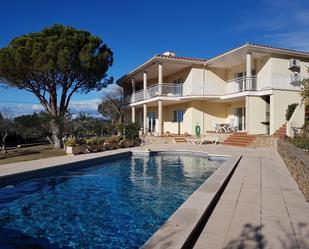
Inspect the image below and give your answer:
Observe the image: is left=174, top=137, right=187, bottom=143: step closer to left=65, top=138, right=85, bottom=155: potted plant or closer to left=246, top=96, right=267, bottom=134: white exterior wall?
left=246, top=96, right=267, bottom=134: white exterior wall

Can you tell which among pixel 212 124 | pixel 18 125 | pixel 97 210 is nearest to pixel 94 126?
pixel 18 125

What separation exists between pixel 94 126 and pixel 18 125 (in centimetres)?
605

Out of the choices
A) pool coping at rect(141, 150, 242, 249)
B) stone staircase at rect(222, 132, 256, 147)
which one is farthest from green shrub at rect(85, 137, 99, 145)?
pool coping at rect(141, 150, 242, 249)

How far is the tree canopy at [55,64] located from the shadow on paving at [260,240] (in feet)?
59.3

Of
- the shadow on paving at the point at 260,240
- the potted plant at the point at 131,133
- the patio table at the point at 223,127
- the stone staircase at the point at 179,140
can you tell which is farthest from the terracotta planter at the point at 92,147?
the shadow on paving at the point at 260,240

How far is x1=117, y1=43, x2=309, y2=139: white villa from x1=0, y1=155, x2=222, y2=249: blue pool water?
402 inches

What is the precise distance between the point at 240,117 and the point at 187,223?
2112 cm

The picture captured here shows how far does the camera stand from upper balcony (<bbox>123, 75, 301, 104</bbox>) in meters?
21.0

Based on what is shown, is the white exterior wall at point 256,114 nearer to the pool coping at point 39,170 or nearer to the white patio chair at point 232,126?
the white patio chair at point 232,126

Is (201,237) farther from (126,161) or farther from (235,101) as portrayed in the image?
(235,101)

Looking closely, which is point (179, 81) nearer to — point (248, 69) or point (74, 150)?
point (248, 69)

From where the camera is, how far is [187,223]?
14.8 ft

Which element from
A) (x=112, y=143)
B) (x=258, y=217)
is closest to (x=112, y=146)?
(x=112, y=143)

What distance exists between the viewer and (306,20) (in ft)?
56.5
